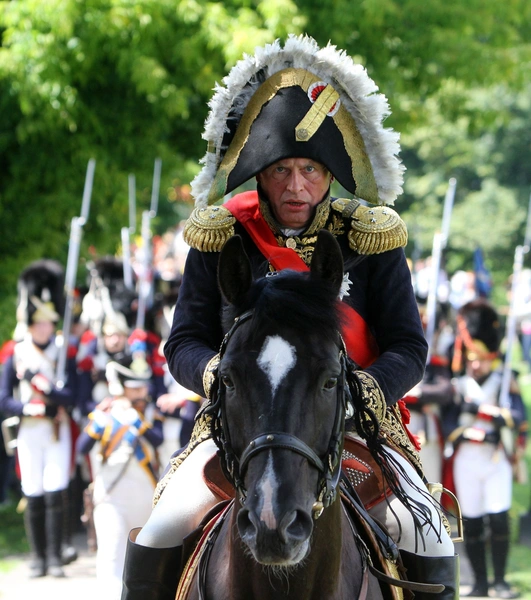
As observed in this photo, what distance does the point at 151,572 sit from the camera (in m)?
4.00

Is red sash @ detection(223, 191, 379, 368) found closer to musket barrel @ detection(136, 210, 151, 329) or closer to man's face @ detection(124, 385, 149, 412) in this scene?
man's face @ detection(124, 385, 149, 412)

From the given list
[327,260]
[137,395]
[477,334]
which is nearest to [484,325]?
[477,334]

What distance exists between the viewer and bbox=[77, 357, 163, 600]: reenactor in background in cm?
866

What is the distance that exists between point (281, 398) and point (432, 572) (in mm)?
1248

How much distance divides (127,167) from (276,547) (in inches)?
388

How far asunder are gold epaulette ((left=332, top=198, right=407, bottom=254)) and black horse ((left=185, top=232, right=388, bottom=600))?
0.81m

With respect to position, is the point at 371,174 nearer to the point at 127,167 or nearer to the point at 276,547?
the point at 276,547

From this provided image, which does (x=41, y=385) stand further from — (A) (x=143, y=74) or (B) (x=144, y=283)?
(A) (x=143, y=74)

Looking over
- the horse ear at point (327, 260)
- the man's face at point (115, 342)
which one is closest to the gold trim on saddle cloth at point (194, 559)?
the horse ear at point (327, 260)

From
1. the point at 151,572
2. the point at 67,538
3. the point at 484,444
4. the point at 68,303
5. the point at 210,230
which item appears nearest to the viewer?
the point at 151,572

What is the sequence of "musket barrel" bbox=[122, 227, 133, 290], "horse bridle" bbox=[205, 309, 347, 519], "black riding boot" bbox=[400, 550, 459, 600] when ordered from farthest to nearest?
"musket barrel" bbox=[122, 227, 133, 290] → "black riding boot" bbox=[400, 550, 459, 600] → "horse bridle" bbox=[205, 309, 347, 519]

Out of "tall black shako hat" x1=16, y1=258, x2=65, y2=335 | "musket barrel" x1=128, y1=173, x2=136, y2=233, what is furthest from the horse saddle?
"musket barrel" x1=128, y1=173, x2=136, y2=233

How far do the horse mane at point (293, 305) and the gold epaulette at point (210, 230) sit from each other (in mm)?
851

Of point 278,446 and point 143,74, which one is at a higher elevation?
point 143,74
